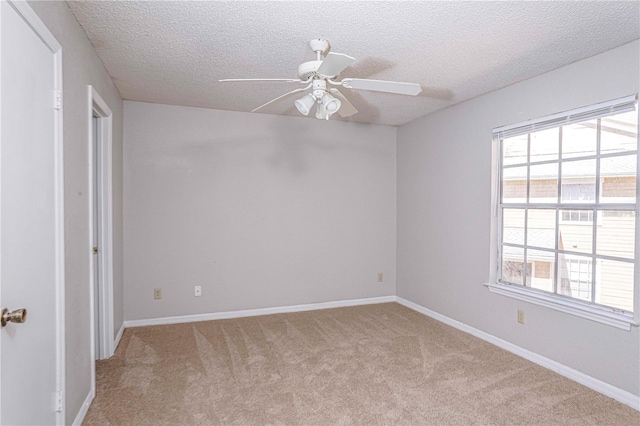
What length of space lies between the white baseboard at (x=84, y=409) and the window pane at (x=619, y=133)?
12.8ft

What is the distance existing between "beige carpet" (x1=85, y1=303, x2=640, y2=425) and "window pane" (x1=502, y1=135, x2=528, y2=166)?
1.76 metres

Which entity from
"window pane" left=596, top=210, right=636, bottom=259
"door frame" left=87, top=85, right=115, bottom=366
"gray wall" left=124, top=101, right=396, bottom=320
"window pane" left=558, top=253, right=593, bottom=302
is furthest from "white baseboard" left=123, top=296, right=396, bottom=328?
"window pane" left=596, top=210, right=636, bottom=259

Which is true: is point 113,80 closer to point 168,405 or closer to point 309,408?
point 168,405

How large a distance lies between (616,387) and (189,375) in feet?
10.1

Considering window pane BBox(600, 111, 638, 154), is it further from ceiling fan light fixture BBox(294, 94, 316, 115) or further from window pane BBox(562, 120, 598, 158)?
ceiling fan light fixture BBox(294, 94, 316, 115)

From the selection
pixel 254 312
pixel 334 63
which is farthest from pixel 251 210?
pixel 334 63

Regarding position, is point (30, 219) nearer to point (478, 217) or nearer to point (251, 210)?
point (251, 210)

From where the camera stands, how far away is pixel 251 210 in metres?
4.14

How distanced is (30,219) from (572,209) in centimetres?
346

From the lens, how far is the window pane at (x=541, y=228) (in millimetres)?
2889

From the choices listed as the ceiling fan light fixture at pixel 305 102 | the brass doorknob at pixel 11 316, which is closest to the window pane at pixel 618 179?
the ceiling fan light fixture at pixel 305 102

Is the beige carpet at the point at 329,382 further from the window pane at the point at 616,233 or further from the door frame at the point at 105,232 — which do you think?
the window pane at the point at 616,233

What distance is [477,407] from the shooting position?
2.24 meters

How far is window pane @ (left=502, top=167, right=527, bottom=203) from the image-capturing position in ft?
10.3
